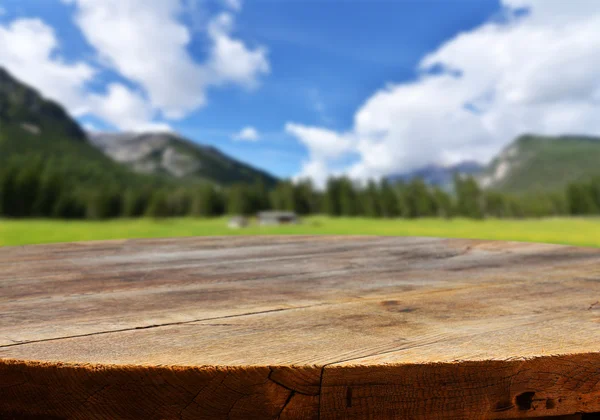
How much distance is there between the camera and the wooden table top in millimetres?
778

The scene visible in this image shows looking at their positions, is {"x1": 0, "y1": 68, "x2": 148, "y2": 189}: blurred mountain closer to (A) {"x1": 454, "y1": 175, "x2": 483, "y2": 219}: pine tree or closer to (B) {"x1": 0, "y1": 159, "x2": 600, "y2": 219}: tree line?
(B) {"x1": 0, "y1": 159, "x2": 600, "y2": 219}: tree line

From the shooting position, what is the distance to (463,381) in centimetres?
82

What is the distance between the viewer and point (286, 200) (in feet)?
240

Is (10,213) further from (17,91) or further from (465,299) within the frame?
(17,91)

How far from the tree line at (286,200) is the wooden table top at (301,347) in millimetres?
68759

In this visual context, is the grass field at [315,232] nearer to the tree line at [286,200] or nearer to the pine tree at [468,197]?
the tree line at [286,200]

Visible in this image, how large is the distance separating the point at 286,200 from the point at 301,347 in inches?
2850

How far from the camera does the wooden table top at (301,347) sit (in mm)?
778

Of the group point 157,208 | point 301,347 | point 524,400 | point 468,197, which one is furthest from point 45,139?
point 524,400

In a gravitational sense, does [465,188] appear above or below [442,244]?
above

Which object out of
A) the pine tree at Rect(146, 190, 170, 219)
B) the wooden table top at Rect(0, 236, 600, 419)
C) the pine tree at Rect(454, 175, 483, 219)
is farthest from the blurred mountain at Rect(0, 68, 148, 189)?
the wooden table top at Rect(0, 236, 600, 419)

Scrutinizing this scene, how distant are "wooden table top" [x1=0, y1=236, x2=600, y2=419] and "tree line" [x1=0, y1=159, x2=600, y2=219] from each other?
6876cm

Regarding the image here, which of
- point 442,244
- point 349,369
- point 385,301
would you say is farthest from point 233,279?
point 442,244

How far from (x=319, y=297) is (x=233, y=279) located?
0.47 meters
